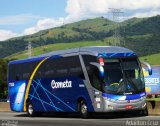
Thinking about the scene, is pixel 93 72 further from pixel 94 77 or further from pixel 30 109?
pixel 30 109

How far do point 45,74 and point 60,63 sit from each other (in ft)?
6.79

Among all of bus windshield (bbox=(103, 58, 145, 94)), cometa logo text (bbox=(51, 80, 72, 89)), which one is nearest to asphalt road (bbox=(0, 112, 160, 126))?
bus windshield (bbox=(103, 58, 145, 94))

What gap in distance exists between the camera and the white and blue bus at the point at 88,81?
24.4 metres

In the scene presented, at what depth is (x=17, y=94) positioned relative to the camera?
112ft

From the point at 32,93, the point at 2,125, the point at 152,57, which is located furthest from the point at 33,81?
the point at 152,57

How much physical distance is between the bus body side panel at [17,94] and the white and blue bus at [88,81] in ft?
4.82

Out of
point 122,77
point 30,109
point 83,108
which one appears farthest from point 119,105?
point 30,109

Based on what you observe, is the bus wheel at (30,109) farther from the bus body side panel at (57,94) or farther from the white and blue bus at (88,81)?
the white and blue bus at (88,81)

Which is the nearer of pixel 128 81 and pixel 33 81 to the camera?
pixel 128 81

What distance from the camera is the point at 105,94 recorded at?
955 inches

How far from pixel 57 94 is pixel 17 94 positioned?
5564mm

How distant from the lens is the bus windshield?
24.4 meters

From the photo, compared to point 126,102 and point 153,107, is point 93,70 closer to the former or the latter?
point 126,102

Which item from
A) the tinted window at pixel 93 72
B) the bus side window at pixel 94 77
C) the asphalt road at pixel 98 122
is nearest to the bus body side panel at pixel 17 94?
the asphalt road at pixel 98 122
